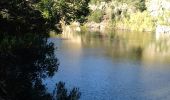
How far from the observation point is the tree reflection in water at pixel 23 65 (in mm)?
15344

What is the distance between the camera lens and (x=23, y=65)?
16.6m

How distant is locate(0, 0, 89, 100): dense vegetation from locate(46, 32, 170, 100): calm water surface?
2037cm

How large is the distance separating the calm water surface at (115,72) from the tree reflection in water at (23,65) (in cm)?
2117

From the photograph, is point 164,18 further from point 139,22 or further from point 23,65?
point 23,65

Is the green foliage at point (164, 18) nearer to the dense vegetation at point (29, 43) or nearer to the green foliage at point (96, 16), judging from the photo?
the green foliage at point (96, 16)

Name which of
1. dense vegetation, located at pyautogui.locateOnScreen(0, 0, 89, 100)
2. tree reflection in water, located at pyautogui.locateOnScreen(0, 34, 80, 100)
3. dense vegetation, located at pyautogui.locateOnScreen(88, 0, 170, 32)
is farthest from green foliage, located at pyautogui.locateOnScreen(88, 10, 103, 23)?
tree reflection in water, located at pyautogui.locateOnScreen(0, 34, 80, 100)

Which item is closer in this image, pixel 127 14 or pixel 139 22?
pixel 139 22

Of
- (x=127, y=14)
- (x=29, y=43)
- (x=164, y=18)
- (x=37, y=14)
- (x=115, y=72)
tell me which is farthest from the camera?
(x=127, y=14)

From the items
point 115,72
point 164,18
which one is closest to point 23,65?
point 115,72

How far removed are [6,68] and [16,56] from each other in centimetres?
59

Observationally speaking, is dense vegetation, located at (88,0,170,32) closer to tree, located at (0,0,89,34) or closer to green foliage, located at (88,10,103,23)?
green foliage, located at (88,10,103,23)

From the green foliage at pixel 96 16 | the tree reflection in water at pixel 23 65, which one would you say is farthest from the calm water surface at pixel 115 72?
the green foliage at pixel 96 16

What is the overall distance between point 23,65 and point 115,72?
4046cm

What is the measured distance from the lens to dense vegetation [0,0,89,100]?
15.8m
